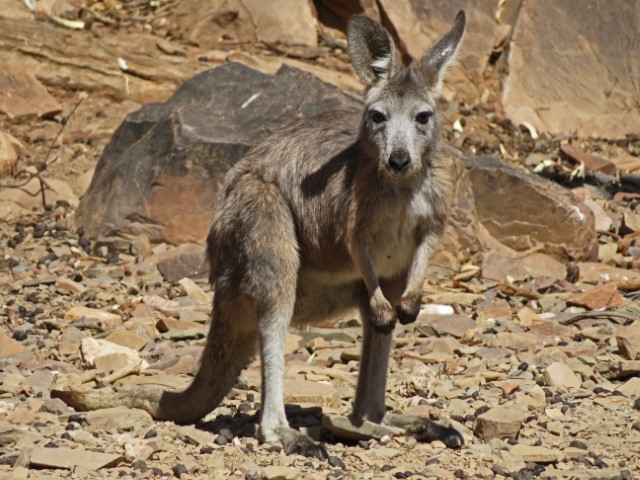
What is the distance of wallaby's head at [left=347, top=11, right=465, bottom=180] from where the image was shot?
5.13 metres

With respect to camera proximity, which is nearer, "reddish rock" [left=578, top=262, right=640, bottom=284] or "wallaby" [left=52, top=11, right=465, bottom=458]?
"wallaby" [left=52, top=11, right=465, bottom=458]

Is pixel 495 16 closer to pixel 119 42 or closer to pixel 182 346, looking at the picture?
pixel 119 42

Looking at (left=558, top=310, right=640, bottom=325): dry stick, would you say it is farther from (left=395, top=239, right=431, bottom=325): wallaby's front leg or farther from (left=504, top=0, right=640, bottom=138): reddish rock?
(left=504, top=0, right=640, bottom=138): reddish rock

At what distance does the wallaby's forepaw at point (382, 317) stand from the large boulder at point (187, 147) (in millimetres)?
4274

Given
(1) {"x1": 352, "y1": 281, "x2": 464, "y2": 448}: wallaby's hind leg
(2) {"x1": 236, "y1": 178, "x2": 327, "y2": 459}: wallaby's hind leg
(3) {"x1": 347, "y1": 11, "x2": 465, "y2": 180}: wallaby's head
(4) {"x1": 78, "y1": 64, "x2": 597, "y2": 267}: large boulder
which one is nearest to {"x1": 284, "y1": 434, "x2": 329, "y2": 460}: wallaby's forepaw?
(2) {"x1": 236, "y1": 178, "x2": 327, "y2": 459}: wallaby's hind leg

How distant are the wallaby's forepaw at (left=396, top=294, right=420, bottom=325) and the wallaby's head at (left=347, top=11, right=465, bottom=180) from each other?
2.09ft

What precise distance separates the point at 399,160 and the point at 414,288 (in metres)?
0.74

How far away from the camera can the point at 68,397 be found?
5.66 m

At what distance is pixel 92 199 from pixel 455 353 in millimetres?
4314

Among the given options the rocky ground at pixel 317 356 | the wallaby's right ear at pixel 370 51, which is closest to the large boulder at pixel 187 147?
the rocky ground at pixel 317 356

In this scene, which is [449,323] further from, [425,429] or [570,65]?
[570,65]

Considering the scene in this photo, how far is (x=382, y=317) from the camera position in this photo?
522 cm

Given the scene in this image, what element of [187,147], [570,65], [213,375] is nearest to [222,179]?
[187,147]

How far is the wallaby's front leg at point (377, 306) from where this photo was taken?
523 cm
